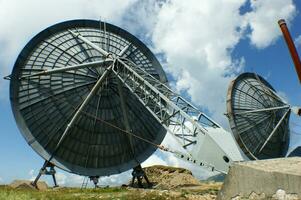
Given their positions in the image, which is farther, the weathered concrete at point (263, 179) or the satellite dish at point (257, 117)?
the satellite dish at point (257, 117)

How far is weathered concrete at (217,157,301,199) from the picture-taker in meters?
13.5

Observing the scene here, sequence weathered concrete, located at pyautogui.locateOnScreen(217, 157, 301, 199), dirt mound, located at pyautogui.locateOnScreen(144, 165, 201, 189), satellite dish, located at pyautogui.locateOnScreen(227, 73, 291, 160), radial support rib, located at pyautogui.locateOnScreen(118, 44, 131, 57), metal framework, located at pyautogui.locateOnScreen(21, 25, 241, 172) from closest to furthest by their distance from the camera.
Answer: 1. weathered concrete, located at pyautogui.locateOnScreen(217, 157, 301, 199)
2. metal framework, located at pyautogui.locateOnScreen(21, 25, 241, 172)
3. radial support rib, located at pyautogui.locateOnScreen(118, 44, 131, 57)
4. satellite dish, located at pyautogui.locateOnScreen(227, 73, 291, 160)
5. dirt mound, located at pyautogui.locateOnScreen(144, 165, 201, 189)

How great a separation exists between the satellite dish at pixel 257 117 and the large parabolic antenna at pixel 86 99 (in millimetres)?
9607

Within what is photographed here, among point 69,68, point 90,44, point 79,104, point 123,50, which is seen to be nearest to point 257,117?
point 123,50

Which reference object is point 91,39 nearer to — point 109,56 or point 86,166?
point 109,56

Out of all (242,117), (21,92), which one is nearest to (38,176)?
(21,92)

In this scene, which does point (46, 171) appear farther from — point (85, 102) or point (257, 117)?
point (257, 117)

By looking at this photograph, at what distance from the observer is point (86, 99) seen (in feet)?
138

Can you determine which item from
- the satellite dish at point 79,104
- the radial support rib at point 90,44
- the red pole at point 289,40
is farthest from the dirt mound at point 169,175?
the red pole at point 289,40

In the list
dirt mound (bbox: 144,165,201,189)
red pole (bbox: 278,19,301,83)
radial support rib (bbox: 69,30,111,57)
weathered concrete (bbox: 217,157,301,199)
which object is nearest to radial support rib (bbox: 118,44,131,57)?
radial support rib (bbox: 69,30,111,57)

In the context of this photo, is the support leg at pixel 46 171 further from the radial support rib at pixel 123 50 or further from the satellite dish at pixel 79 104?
the radial support rib at pixel 123 50

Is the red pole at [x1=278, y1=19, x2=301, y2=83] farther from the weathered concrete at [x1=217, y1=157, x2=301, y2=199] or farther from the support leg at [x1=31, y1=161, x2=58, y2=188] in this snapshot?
the support leg at [x1=31, y1=161, x2=58, y2=188]

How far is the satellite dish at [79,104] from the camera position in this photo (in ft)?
135

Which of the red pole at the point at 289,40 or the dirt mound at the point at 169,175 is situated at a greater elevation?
the red pole at the point at 289,40
